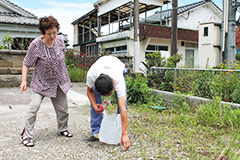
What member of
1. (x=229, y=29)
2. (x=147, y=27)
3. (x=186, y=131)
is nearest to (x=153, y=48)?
(x=147, y=27)

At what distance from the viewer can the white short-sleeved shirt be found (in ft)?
8.29

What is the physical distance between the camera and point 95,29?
19.0 m

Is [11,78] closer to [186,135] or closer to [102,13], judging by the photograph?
[186,135]

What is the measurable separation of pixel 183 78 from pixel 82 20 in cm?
1600

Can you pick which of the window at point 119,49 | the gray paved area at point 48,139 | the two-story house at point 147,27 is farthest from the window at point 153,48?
the gray paved area at point 48,139

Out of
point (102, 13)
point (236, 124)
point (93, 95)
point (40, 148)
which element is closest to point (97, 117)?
point (93, 95)

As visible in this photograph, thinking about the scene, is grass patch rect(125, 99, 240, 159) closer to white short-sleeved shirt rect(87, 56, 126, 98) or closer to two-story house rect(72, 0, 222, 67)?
white short-sleeved shirt rect(87, 56, 126, 98)

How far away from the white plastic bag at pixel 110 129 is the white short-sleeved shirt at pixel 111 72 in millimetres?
460

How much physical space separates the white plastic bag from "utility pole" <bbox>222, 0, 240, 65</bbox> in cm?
472

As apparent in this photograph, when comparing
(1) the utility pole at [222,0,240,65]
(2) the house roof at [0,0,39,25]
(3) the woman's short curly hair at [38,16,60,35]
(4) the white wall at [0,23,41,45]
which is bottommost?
(3) the woman's short curly hair at [38,16,60,35]

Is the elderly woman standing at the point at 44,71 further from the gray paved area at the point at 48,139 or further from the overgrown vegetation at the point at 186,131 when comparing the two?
the overgrown vegetation at the point at 186,131

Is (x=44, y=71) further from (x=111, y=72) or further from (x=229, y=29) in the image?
(x=229, y=29)

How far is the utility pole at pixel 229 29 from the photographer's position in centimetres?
611

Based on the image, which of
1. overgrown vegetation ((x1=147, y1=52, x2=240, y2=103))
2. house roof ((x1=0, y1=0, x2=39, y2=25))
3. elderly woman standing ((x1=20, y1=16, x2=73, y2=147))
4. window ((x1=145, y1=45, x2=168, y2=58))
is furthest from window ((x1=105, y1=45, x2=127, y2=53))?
elderly woman standing ((x1=20, y1=16, x2=73, y2=147))
